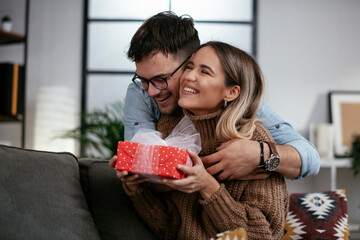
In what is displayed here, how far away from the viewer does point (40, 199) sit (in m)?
1.09

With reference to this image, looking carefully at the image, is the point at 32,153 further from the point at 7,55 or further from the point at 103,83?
the point at 7,55

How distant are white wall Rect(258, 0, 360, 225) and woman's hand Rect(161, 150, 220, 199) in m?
2.81

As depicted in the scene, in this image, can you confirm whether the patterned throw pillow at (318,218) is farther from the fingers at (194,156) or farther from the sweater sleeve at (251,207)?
the fingers at (194,156)

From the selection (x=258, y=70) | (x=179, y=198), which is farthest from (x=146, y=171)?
(x=258, y=70)

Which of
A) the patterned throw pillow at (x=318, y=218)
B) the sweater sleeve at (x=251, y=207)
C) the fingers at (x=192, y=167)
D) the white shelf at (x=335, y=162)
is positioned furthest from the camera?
the white shelf at (x=335, y=162)

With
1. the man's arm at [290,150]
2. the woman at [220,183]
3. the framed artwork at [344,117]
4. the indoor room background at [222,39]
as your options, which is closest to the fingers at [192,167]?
the woman at [220,183]

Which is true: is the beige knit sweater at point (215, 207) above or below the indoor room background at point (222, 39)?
below

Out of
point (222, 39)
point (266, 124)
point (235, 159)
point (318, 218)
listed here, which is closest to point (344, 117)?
point (222, 39)

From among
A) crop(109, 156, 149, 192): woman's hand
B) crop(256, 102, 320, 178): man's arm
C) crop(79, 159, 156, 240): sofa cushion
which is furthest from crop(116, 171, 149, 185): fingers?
crop(256, 102, 320, 178): man's arm

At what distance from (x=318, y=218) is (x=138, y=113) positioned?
2.73ft

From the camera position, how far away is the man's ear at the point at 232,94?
1.20 m

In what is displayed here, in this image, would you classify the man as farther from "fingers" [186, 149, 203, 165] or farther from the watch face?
"fingers" [186, 149, 203, 165]

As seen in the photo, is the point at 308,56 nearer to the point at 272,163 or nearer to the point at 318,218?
the point at 318,218

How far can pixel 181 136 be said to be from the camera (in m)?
1.12
